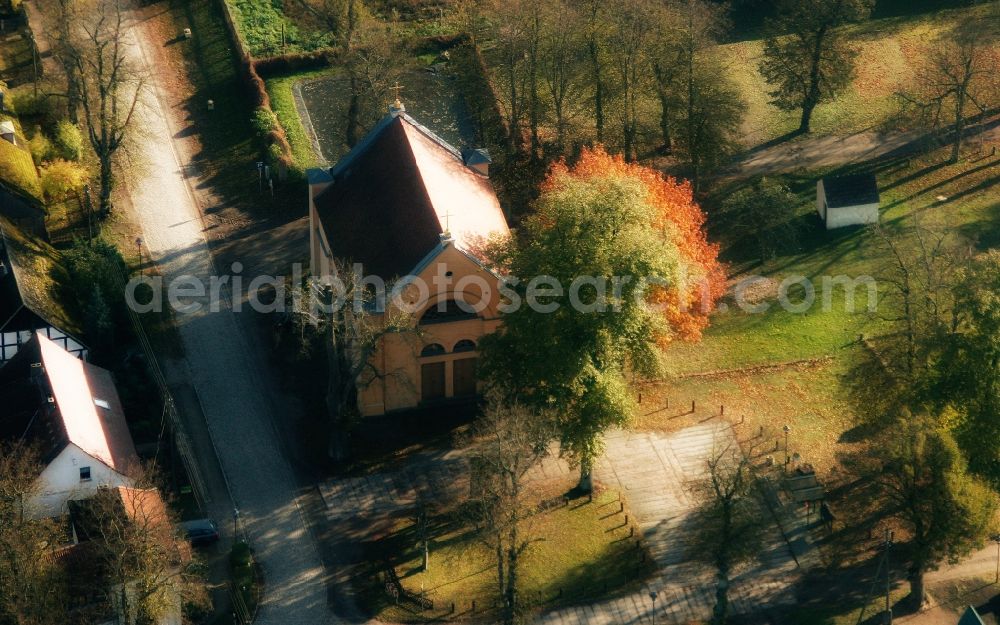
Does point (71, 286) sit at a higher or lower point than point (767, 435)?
higher

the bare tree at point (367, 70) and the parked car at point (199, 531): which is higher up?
the bare tree at point (367, 70)

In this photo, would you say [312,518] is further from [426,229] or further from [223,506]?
[426,229]

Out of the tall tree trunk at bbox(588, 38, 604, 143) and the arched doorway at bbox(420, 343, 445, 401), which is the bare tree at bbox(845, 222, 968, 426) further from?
the tall tree trunk at bbox(588, 38, 604, 143)

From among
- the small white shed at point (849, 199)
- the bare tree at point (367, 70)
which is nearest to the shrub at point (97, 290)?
the bare tree at point (367, 70)

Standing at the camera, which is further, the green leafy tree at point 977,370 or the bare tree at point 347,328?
the bare tree at point 347,328

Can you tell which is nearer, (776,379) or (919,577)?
(919,577)

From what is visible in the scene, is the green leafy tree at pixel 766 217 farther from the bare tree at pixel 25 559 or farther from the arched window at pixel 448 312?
the bare tree at pixel 25 559

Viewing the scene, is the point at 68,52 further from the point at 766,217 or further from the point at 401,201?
the point at 766,217

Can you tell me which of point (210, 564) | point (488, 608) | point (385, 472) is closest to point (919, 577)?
point (488, 608)
